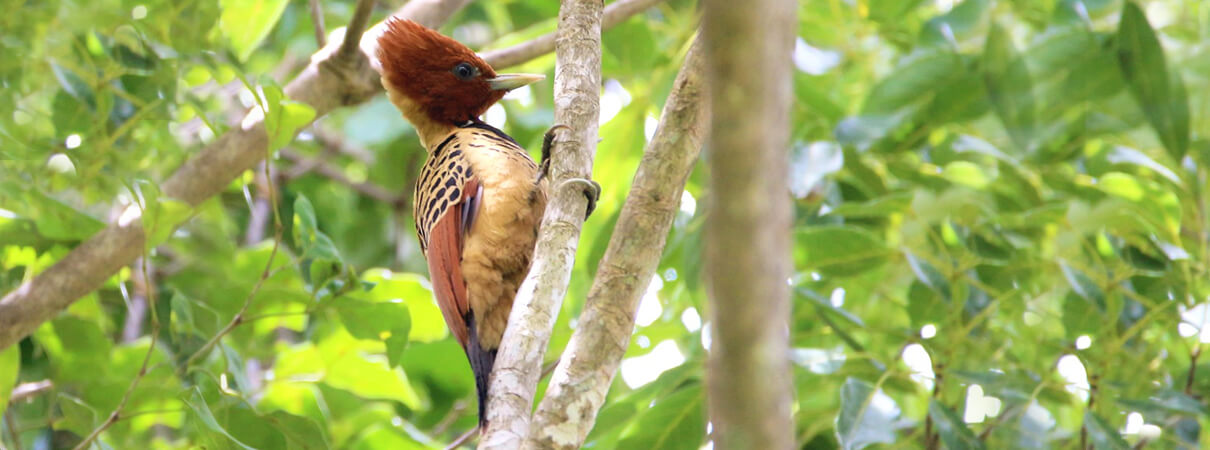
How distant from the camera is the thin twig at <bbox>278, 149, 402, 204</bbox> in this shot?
6061 mm

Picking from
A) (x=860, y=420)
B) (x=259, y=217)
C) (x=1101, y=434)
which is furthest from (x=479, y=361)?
(x=259, y=217)

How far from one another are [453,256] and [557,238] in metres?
1.07

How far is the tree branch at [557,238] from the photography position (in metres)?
2.15

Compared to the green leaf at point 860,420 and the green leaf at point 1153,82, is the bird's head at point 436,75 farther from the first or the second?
the green leaf at point 1153,82

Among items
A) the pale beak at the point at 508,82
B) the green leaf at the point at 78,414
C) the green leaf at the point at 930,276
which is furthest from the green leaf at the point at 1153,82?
the green leaf at the point at 78,414

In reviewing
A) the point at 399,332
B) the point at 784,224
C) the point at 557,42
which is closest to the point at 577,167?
the point at 557,42

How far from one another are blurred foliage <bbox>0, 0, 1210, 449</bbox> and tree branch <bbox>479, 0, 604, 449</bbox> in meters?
0.88

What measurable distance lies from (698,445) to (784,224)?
2.15 meters

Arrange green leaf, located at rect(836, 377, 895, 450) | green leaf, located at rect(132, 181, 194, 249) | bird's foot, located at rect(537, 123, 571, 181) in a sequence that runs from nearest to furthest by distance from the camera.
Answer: bird's foot, located at rect(537, 123, 571, 181) < green leaf, located at rect(836, 377, 895, 450) < green leaf, located at rect(132, 181, 194, 249)

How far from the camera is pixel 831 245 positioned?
11.2 feet

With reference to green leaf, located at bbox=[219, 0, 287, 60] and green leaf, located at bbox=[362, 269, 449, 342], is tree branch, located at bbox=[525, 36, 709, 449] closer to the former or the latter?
green leaf, located at bbox=[362, 269, 449, 342]

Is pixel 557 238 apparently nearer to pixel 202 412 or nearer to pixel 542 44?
pixel 202 412

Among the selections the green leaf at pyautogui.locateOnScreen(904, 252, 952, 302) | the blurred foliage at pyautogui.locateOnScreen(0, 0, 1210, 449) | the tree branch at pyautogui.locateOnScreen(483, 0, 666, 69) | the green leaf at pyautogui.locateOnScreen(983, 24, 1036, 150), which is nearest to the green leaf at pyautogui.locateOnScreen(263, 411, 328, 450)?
the blurred foliage at pyautogui.locateOnScreen(0, 0, 1210, 449)

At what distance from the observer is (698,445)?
3.30 m
